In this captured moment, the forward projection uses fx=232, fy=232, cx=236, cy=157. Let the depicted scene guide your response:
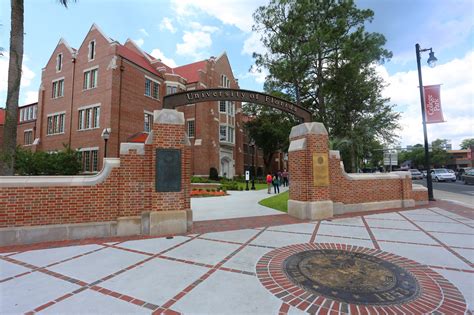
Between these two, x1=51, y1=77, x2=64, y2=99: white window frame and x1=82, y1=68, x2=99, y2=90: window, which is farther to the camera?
x1=51, y1=77, x2=64, y2=99: white window frame

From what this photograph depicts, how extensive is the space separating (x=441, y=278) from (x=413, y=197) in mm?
9087

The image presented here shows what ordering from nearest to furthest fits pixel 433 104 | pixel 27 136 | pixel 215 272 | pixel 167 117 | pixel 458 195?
pixel 215 272 → pixel 167 117 → pixel 433 104 → pixel 458 195 → pixel 27 136

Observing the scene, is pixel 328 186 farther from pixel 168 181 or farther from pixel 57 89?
pixel 57 89

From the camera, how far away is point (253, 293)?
3244mm

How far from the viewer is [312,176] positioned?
828 centimetres

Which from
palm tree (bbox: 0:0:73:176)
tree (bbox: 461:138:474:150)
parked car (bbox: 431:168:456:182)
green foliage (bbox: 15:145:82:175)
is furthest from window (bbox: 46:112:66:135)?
tree (bbox: 461:138:474:150)

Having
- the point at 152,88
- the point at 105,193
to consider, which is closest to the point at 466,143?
the point at 152,88

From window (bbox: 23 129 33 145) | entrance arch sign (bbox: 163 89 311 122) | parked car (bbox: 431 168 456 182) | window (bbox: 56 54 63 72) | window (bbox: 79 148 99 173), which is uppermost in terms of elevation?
window (bbox: 56 54 63 72)

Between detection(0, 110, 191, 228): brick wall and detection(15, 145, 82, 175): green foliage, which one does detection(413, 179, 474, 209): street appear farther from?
detection(15, 145, 82, 175): green foliage

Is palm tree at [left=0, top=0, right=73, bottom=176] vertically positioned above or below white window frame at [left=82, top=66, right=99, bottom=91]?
below

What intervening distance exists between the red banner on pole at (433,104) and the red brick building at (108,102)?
22.1 metres

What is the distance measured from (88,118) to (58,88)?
690 centimetres

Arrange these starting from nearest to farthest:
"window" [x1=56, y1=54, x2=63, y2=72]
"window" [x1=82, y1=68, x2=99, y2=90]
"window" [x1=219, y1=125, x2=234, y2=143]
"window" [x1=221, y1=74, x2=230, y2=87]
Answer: "window" [x1=82, y1=68, x2=99, y2=90]
"window" [x1=56, y1=54, x2=63, y2=72]
"window" [x1=219, y1=125, x2=234, y2=143]
"window" [x1=221, y1=74, x2=230, y2=87]

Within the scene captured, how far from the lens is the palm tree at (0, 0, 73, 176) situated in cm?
774
